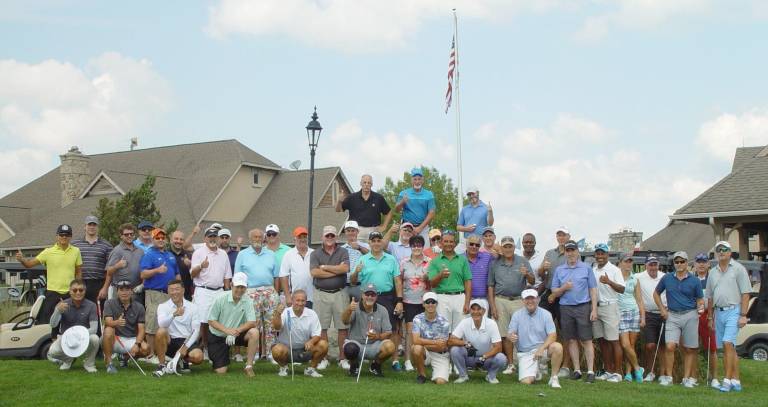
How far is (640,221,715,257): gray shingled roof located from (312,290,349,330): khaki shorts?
32.4 m

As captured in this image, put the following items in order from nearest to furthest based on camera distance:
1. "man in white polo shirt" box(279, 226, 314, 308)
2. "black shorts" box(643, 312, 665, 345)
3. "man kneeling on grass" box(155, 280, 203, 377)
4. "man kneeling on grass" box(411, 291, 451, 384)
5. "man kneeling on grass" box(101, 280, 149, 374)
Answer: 1. "man kneeling on grass" box(411, 291, 451, 384)
2. "man kneeling on grass" box(155, 280, 203, 377)
3. "man kneeling on grass" box(101, 280, 149, 374)
4. "man in white polo shirt" box(279, 226, 314, 308)
5. "black shorts" box(643, 312, 665, 345)

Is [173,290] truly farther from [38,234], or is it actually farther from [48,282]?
[38,234]

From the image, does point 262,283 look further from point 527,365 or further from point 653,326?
point 653,326

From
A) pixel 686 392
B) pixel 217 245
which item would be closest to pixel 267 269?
pixel 217 245

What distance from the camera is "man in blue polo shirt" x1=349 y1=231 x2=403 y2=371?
38.2 ft

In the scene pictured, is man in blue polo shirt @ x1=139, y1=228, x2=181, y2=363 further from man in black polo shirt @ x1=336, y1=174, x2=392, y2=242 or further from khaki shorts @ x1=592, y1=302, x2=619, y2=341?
khaki shorts @ x1=592, y1=302, x2=619, y2=341

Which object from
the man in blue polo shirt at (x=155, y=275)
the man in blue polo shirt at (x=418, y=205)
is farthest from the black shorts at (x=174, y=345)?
the man in blue polo shirt at (x=418, y=205)

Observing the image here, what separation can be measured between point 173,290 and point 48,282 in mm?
2096

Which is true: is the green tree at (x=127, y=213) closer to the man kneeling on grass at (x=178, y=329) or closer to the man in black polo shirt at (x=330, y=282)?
the man kneeling on grass at (x=178, y=329)

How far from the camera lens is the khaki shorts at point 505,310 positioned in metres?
11.7

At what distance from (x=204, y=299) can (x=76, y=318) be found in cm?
169

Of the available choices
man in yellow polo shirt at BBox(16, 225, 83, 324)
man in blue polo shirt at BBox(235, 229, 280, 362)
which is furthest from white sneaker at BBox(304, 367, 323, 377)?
man in yellow polo shirt at BBox(16, 225, 83, 324)

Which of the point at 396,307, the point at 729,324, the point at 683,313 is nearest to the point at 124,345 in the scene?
the point at 396,307

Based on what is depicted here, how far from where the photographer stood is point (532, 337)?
11.0 metres
